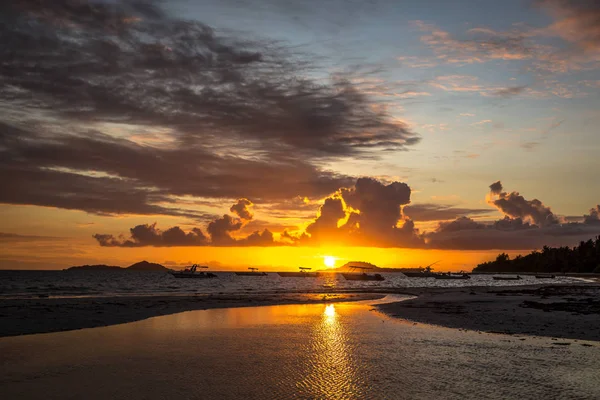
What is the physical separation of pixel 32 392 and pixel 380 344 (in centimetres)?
1495

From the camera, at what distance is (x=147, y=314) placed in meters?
38.1

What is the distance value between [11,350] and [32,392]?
8.83 metres

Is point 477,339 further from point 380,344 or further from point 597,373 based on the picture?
point 597,373

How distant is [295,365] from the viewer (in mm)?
18156

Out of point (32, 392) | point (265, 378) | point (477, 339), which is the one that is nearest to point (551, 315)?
point (477, 339)

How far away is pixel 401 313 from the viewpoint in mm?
39938

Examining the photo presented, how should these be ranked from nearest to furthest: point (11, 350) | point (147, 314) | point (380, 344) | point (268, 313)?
1. point (11, 350)
2. point (380, 344)
3. point (147, 314)
4. point (268, 313)

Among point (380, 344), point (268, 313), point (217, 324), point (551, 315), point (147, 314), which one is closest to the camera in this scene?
point (380, 344)

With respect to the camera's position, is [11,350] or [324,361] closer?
[324,361]

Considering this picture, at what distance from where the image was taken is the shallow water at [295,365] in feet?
46.8

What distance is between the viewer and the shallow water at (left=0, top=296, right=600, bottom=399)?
14.2m

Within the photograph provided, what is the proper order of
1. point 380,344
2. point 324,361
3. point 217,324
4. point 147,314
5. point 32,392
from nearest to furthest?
point 32,392, point 324,361, point 380,344, point 217,324, point 147,314

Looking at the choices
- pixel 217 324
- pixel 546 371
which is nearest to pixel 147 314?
pixel 217 324

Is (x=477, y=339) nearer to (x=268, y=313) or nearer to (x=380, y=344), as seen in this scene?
(x=380, y=344)
